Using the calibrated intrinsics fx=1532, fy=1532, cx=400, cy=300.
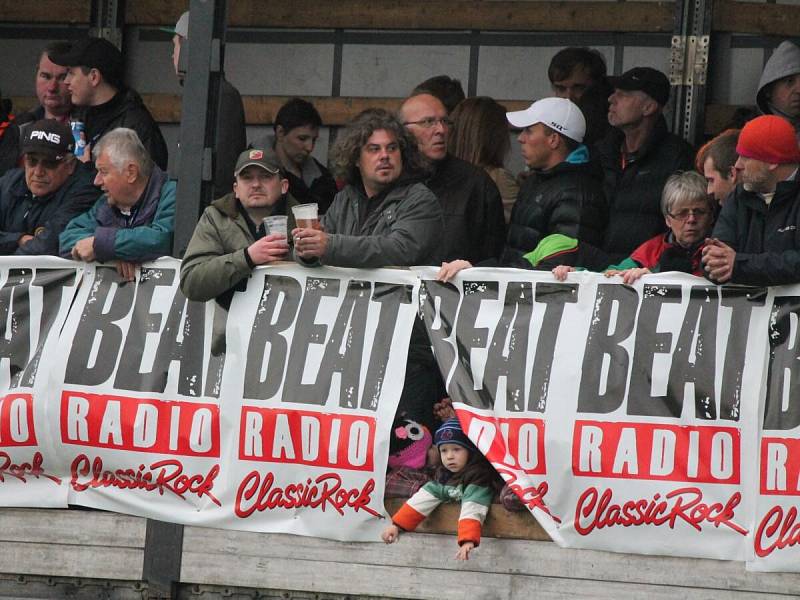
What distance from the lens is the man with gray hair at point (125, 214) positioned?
7.41 metres

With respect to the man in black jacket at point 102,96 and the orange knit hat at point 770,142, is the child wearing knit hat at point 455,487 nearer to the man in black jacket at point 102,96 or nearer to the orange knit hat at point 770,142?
the orange knit hat at point 770,142

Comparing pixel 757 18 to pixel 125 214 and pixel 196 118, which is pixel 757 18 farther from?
pixel 125 214

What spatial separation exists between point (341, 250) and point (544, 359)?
3.39 ft

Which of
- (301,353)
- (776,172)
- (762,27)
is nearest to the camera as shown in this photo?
(776,172)

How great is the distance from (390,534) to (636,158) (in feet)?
8.33

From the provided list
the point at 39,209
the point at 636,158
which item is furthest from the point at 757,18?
the point at 39,209

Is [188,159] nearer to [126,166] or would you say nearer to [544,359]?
[126,166]

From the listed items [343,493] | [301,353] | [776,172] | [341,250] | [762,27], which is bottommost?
[343,493]

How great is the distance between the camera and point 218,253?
719 centimetres

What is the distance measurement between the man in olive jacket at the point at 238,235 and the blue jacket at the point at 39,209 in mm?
943

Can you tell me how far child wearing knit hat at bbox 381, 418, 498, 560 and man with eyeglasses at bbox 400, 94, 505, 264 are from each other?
48.6 inches

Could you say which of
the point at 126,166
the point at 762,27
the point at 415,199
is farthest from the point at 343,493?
the point at 762,27

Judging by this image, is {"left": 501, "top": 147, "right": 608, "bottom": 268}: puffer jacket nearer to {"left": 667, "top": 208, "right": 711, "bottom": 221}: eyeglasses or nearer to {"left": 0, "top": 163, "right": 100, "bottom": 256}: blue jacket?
{"left": 667, "top": 208, "right": 711, "bottom": 221}: eyeglasses

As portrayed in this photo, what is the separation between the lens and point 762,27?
9.62m
